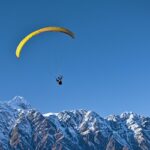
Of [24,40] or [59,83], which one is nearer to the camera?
[24,40]

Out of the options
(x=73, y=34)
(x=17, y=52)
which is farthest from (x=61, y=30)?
(x=17, y=52)

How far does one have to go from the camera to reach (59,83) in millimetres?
73562

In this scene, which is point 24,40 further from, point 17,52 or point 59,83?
point 59,83

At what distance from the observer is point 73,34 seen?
65.3 m

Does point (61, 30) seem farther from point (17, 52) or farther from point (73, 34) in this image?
point (17, 52)

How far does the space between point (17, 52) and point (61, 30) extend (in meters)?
7.27

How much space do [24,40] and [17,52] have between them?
2.13 meters

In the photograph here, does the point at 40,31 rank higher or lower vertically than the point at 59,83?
higher

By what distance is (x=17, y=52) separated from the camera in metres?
67.0

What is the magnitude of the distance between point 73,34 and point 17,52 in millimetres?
8815

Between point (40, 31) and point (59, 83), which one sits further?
point (59, 83)

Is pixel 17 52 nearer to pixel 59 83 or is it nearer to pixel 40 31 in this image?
pixel 40 31

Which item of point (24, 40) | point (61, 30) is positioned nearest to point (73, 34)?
point (61, 30)

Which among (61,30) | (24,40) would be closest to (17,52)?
(24,40)
